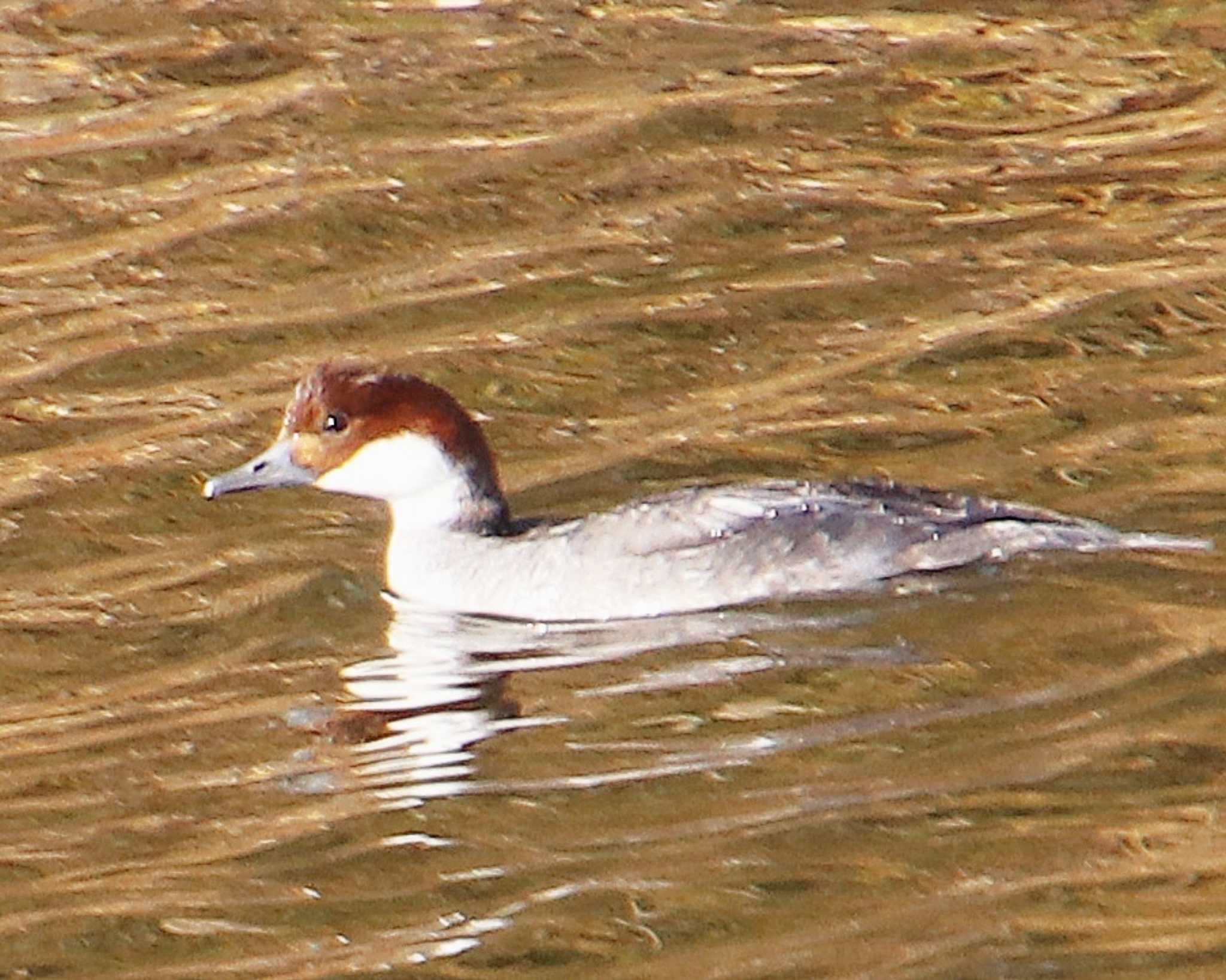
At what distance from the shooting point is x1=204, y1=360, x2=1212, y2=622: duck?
8.95 m

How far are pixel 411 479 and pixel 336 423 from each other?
0.31 m

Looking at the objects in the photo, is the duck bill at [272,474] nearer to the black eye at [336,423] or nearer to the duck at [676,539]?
the duck at [676,539]

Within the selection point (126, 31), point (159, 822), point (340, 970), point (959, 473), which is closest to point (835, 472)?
→ point (959, 473)

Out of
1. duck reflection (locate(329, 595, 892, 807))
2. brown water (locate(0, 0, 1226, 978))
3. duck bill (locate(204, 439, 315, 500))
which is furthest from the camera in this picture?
duck bill (locate(204, 439, 315, 500))

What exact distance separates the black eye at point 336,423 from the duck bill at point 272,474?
0.13m

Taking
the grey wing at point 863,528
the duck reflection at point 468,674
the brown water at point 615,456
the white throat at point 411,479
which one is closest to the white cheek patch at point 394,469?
the white throat at point 411,479

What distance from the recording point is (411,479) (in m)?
9.62

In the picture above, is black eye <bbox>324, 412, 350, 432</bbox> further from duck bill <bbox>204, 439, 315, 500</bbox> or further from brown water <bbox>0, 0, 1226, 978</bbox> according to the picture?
brown water <bbox>0, 0, 1226, 978</bbox>

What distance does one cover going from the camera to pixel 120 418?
10.5 meters

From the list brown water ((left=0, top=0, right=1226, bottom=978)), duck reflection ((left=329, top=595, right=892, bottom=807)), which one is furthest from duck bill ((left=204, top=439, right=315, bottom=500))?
duck reflection ((left=329, top=595, right=892, bottom=807))

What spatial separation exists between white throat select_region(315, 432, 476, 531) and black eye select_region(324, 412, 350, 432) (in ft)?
0.30

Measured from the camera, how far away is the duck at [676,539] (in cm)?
895

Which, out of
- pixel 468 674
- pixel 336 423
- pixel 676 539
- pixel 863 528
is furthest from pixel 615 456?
pixel 468 674

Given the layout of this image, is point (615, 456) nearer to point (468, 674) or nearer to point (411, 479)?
point (411, 479)
